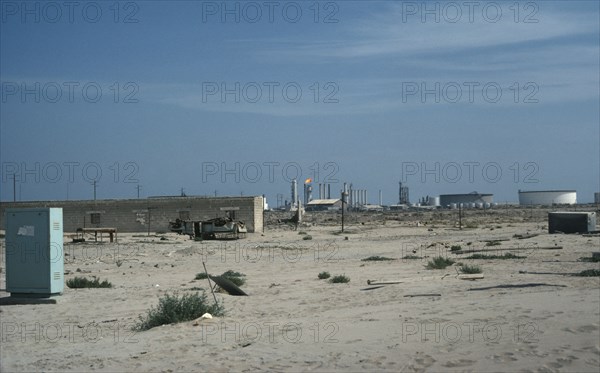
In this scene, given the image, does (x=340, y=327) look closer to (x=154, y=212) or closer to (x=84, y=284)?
(x=84, y=284)

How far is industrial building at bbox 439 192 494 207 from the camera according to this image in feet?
596

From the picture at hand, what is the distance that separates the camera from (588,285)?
1306 centimetres

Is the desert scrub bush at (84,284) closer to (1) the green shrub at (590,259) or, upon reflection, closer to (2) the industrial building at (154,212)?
(1) the green shrub at (590,259)

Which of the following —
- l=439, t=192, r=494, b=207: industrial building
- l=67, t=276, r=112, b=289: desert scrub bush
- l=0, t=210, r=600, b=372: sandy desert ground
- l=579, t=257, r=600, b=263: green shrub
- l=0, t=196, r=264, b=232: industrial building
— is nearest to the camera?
l=0, t=210, r=600, b=372: sandy desert ground

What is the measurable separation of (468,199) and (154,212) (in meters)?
145

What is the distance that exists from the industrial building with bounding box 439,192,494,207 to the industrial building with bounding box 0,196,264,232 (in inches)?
5052

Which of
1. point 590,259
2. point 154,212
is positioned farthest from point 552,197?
point 590,259

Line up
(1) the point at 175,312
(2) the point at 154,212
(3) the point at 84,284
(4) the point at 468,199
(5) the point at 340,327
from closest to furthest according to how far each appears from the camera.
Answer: (5) the point at 340,327 → (1) the point at 175,312 → (3) the point at 84,284 → (2) the point at 154,212 → (4) the point at 468,199

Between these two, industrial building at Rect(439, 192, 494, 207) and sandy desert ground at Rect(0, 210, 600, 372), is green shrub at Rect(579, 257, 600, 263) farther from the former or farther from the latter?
industrial building at Rect(439, 192, 494, 207)

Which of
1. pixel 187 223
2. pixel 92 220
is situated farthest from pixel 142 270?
pixel 92 220

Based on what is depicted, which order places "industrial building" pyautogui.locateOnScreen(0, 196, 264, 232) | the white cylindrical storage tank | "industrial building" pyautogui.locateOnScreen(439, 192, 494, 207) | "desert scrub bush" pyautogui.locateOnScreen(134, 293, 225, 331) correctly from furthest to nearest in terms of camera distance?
1. the white cylindrical storage tank
2. "industrial building" pyautogui.locateOnScreen(439, 192, 494, 207)
3. "industrial building" pyautogui.locateOnScreen(0, 196, 264, 232)
4. "desert scrub bush" pyautogui.locateOnScreen(134, 293, 225, 331)

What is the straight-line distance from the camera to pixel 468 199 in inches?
7510

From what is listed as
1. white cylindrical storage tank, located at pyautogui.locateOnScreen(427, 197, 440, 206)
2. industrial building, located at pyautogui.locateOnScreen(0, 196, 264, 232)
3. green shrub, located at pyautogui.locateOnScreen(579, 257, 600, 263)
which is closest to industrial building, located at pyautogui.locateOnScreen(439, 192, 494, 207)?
white cylindrical storage tank, located at pyautogui.locateOnScreen(427, 197, 440, 206)

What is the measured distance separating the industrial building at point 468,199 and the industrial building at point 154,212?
12833 cm
